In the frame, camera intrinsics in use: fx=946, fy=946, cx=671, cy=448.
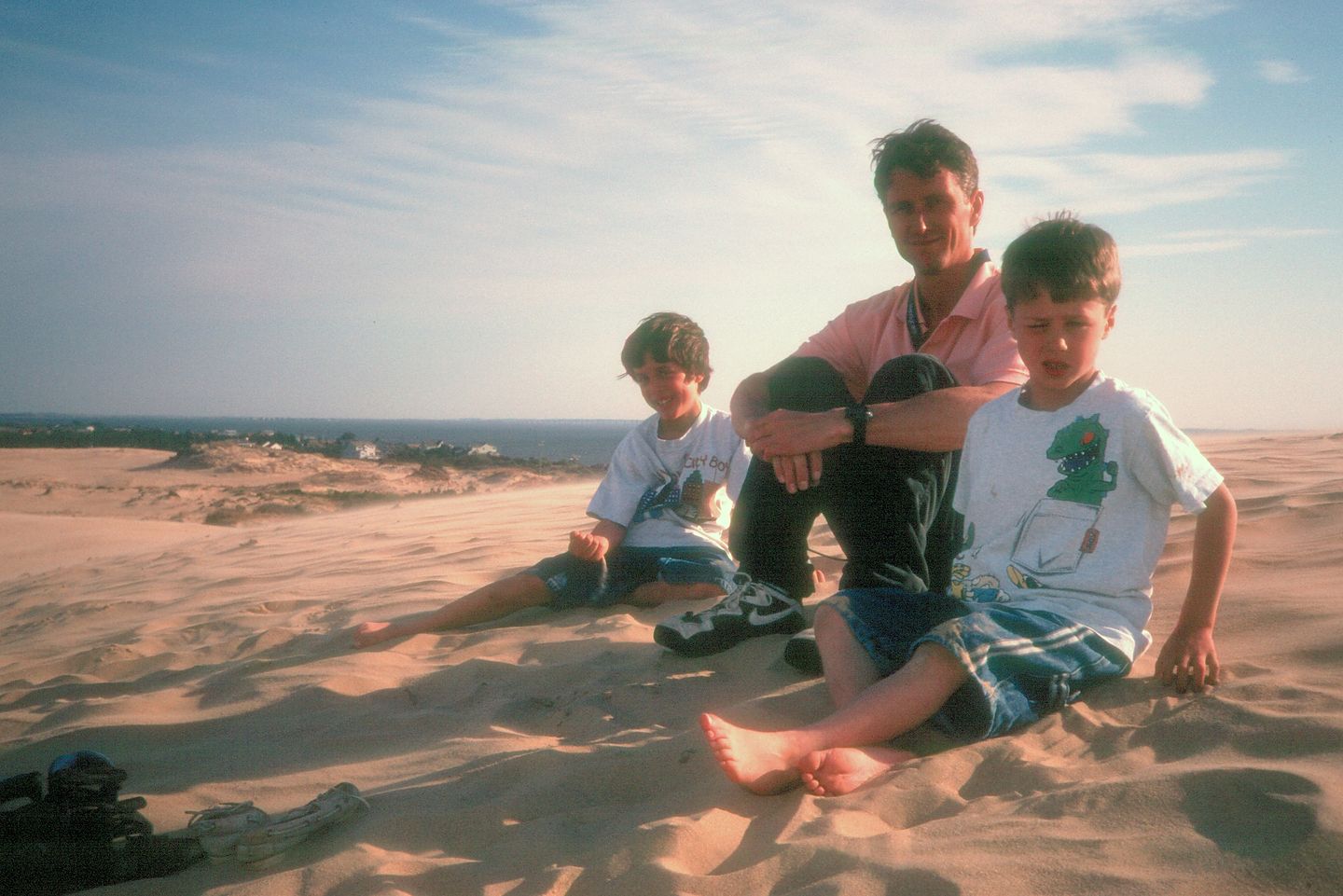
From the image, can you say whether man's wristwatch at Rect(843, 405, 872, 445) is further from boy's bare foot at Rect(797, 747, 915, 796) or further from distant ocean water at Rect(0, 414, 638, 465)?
distant ocean water at Rect(0, 414, 638, 465)

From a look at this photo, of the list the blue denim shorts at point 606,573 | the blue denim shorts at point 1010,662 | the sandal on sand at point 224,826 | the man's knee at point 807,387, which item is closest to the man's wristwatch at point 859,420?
the man's knee at point 807,387

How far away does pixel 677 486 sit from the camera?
3438 millimetres

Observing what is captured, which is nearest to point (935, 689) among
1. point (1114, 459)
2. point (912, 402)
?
point (1114, 459)

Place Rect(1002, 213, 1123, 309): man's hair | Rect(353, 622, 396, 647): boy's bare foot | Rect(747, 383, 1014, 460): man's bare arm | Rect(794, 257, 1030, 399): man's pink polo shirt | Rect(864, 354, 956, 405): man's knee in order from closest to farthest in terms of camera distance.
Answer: Rect(1002, 213, 1123, 309): man's hair < Rect(747, 383, 1014, 460): man's bare arm < Rect(864, 354, 956, 405): man's knee < Rect(794, 257, 1030, 399): man's pink polo shirt < Rect(353, 622, 396, 647): boy's bare foot

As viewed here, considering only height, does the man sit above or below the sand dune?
above

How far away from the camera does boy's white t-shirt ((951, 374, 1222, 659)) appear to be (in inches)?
76.0

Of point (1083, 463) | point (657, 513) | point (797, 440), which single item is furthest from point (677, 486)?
point (1083, 463)

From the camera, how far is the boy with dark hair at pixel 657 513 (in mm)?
3373

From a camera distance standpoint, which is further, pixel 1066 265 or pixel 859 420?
pixel 859 420

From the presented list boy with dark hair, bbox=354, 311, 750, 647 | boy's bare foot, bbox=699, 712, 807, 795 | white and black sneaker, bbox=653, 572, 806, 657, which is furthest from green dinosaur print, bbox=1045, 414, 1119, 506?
boy with dark hair, bbox=354, 311, 750, 647

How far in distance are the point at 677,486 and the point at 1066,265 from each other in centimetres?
171

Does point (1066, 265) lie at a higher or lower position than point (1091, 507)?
higher

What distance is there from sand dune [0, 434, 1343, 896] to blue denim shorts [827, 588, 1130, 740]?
47 millimetres

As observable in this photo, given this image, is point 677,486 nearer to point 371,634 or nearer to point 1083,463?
point 371,634
